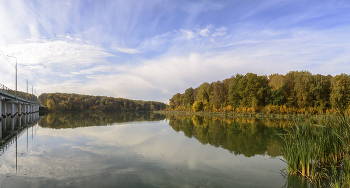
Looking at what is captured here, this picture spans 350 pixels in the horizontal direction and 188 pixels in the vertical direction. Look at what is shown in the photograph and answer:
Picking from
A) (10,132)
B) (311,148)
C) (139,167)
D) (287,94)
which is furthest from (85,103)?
(311,148)

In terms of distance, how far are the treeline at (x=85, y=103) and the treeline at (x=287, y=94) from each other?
86954 millimetres

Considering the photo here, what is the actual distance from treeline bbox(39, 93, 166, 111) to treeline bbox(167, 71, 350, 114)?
87.0 meters

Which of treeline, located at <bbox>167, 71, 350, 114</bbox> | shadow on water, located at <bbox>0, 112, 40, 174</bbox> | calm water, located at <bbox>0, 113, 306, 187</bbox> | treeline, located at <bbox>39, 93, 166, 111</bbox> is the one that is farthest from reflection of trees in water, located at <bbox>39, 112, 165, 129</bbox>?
treeline, located at <bbox>39, 93, 166, 111</bbox>

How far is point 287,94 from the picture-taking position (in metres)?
45.7

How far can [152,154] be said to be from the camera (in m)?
9.61

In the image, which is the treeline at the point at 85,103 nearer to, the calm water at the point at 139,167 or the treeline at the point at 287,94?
the treeline at the point at 287,94

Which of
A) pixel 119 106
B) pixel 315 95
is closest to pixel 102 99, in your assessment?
pixel 119 106

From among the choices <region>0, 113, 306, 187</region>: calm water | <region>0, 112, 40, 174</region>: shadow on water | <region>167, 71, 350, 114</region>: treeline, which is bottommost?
<region>0, 113, 306, 187</region>: calm water

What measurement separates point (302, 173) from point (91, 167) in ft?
25.3

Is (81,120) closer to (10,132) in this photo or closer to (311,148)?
(10,132)

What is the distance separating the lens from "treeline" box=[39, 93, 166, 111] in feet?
342

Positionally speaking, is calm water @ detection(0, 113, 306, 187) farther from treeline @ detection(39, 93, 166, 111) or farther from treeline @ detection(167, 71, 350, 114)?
treeline @ detection(39, 93, 166, 111)

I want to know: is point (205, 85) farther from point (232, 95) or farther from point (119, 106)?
point (119, 106)

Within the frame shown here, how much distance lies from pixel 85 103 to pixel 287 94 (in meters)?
114
